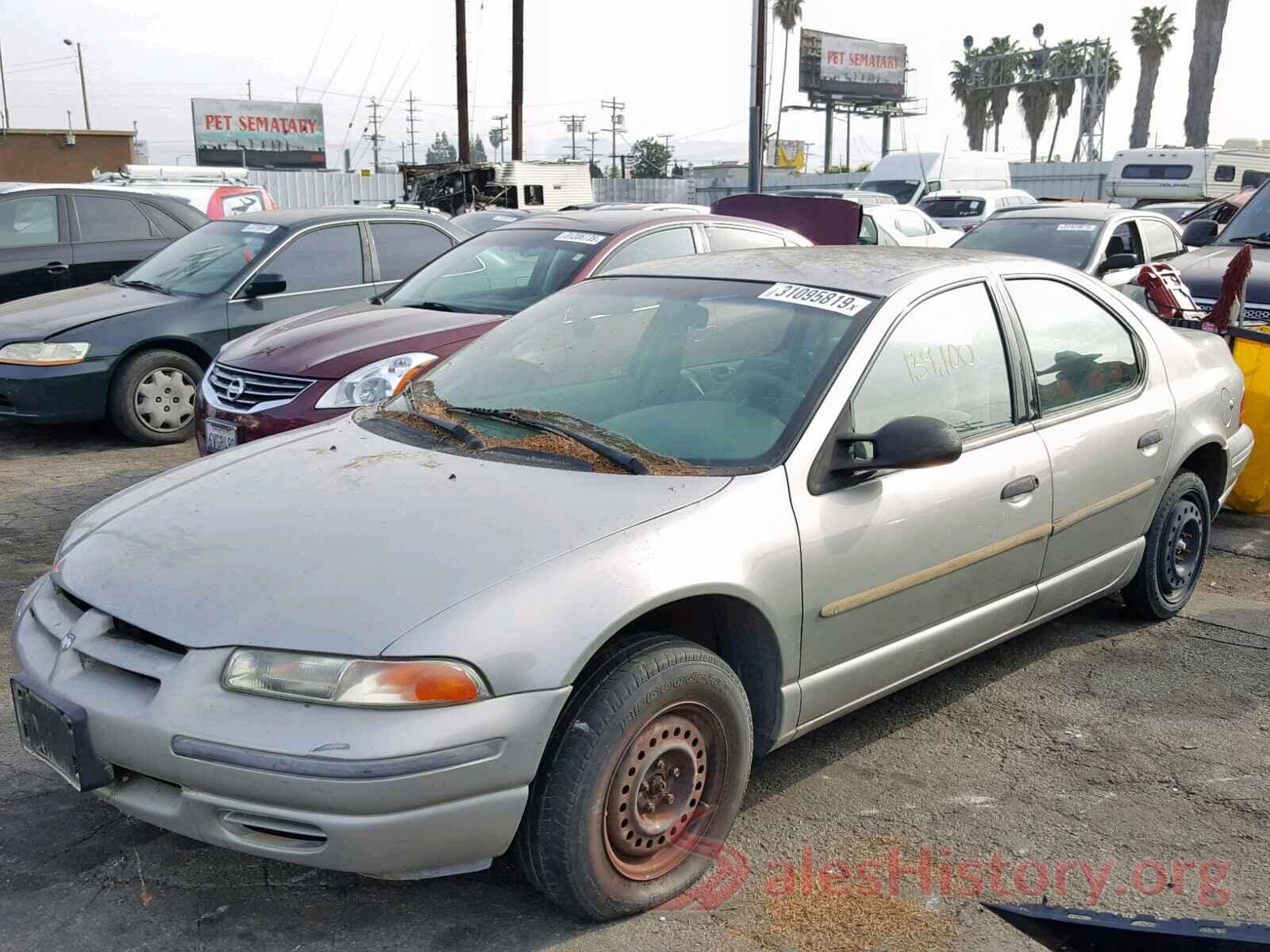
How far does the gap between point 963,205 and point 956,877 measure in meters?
21.3

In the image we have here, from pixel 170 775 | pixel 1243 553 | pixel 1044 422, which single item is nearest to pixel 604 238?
pixel 1044 422

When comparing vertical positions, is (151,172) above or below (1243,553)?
above

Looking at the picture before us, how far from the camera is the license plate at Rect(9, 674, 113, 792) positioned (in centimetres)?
269

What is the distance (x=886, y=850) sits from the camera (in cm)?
324

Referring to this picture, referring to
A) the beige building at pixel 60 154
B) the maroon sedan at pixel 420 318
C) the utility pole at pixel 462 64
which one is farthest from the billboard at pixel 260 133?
the maroon sedan at pixel 420 318

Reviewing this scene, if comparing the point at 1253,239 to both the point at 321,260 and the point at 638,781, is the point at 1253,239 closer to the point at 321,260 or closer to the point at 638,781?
the point at 321,260

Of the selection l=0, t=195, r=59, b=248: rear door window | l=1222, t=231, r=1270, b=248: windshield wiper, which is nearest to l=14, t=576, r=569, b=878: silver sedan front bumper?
l=1222, t=231, r=1270, b=248: windshield wiper

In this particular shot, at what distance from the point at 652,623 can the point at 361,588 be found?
0.75 meters

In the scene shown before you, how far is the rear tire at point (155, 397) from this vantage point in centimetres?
808

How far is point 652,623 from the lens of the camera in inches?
120

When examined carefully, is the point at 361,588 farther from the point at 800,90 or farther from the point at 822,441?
the point at 800,90

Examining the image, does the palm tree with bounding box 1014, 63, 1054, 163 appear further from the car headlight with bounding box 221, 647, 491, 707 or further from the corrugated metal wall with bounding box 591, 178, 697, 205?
the car headlight with bounding box 221, 647, 491, 707

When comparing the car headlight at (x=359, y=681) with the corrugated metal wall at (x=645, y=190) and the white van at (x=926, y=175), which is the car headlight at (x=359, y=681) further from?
the corrugated metal wall at (x=645, y=190)

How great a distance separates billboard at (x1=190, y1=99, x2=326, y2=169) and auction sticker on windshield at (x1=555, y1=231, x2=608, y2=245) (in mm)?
67928
